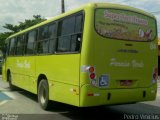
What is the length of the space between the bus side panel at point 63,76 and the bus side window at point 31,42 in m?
1.76

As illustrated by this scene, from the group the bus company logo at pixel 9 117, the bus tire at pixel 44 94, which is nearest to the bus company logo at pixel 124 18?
the bus tire at pixel 44 94

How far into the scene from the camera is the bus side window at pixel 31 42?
1336cm

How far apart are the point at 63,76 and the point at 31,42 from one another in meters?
4.26

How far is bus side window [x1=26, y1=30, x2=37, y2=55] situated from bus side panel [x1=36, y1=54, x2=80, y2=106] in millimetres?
1762

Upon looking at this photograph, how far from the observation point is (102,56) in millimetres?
9016

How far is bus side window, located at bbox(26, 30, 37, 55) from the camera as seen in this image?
13.4 metres

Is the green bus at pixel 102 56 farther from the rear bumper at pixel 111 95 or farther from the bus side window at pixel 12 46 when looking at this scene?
the bus side window at pixel 12 46

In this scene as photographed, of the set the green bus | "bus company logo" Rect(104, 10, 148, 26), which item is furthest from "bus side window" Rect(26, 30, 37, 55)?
"bus company logo" Rect(104, 10, 148, 26)

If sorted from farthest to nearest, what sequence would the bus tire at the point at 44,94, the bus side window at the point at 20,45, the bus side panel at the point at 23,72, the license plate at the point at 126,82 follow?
the bus side window at the point at 20,45 < the bus side panel at the point at 23,72 < the bus tire at the point at 44,94 < the license plate at the point at 126,82

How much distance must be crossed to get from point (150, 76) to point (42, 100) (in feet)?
12.2

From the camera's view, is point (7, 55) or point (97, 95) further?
point (7, 55)

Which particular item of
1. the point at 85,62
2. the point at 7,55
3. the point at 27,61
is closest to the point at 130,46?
the point at 85,62

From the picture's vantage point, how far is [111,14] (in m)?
9.31

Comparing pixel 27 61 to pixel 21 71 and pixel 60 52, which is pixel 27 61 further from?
pixel 60 52
